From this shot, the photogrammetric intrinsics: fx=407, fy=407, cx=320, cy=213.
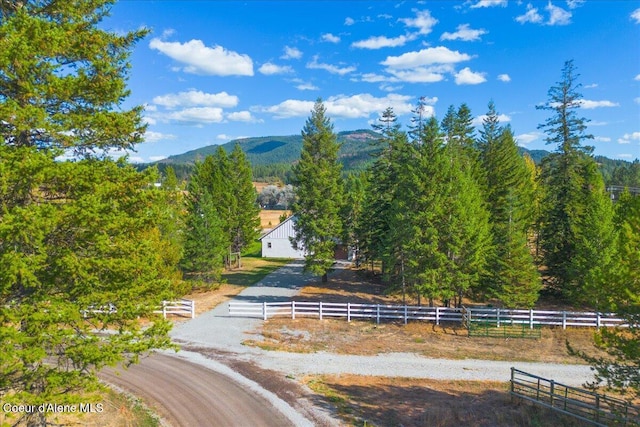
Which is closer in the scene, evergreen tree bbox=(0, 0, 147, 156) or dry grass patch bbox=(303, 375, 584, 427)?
evergreen tree bbox=(0, 0, 147, 156)

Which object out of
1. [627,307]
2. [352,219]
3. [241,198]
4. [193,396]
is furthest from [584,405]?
[241,198]

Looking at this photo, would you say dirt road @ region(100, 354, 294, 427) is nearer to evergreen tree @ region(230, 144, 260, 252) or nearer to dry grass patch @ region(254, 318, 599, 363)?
dry grass patch @ region(254, 318, 599, 363)

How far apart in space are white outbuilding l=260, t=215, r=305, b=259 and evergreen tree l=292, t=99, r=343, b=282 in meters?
21.3

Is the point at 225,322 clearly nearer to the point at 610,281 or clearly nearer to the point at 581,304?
the point at 610,281

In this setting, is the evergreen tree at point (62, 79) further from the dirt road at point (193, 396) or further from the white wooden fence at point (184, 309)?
the white wooden fence at point (184, 309)

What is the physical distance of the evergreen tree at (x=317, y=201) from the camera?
34.0m

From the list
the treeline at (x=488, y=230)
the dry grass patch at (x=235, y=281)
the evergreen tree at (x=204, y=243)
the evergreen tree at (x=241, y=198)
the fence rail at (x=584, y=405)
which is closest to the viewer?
the fence rail at (x=584, y=405)

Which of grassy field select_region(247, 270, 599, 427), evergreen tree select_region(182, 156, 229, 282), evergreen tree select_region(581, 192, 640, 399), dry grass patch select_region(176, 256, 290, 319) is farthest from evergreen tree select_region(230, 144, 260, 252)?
evergreen tree select_region(581, 192, 640, 399)

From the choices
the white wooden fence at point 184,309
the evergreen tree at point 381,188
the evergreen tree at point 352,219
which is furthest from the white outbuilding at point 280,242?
the white wooden fence at point 184,309

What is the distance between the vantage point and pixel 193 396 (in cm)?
1479

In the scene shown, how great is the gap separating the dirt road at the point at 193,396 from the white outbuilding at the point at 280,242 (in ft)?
126

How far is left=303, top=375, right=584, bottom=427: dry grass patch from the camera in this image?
45.4 ft

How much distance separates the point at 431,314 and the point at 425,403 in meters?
11.7

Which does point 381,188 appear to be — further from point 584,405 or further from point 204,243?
point 584,405
